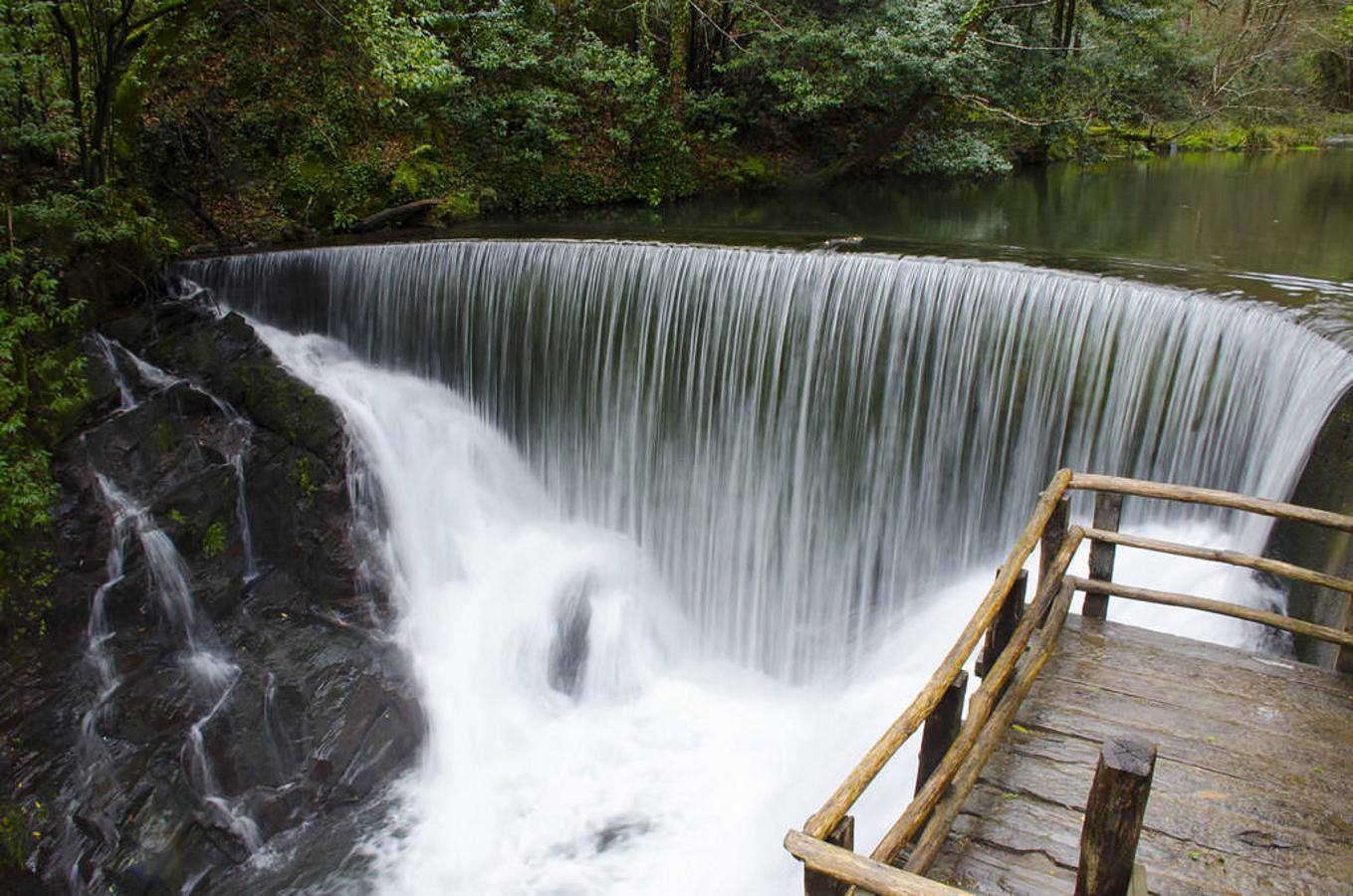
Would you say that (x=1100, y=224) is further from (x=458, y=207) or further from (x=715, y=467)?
(x=458, y=207)

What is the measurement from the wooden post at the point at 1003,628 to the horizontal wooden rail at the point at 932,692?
0.12 meters

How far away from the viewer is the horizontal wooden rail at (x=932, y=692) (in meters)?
2.68

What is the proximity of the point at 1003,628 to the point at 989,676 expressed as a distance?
0.41m

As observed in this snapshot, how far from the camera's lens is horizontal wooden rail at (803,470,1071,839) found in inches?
106

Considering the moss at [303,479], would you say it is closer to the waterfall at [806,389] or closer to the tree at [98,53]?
the waterfall at [806,389]

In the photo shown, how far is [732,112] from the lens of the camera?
16.9 meters

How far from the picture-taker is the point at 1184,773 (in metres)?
3.77

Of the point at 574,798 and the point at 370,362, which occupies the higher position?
the point at 370,362

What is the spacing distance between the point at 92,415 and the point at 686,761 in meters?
5.69

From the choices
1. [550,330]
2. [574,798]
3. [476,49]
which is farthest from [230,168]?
[574,798]

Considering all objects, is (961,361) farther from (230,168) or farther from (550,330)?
(230,168)

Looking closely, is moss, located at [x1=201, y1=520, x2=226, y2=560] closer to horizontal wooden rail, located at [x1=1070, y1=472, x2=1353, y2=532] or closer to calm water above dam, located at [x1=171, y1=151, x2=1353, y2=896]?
calm water above dam, located at [x1=171, y1=151, x2=1353, y2=896]

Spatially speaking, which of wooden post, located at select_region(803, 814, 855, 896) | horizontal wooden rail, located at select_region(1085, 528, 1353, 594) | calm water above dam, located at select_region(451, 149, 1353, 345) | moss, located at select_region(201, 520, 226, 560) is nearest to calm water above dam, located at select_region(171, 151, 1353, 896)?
calm water above dam, located at select_region(451, 149, 1353, 345)

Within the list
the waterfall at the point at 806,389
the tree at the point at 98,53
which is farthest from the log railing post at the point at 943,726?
the tree at the point at 98,53
